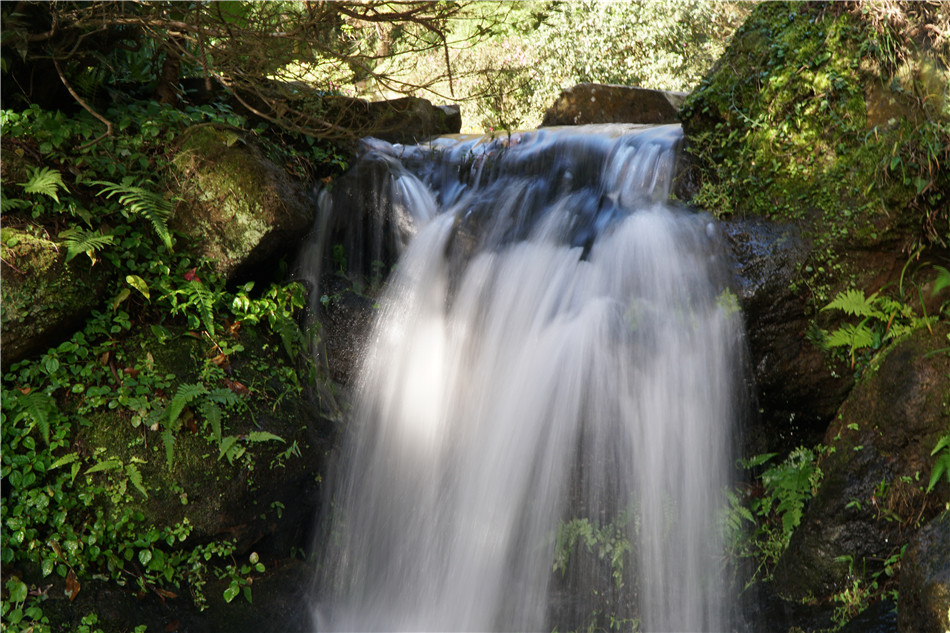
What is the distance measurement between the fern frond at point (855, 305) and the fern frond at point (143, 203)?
15.3ft

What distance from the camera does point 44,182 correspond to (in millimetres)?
4227

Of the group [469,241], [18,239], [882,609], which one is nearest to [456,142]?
[469,241]

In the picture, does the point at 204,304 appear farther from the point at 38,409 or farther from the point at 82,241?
the point at 38,409

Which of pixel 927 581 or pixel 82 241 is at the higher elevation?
pixel 82 241

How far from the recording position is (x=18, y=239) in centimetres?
409

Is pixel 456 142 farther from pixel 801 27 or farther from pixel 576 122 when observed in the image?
pixel 801 27

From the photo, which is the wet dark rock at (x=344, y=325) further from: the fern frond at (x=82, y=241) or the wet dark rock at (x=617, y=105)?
the wet dark rock at (x=617, y=105)

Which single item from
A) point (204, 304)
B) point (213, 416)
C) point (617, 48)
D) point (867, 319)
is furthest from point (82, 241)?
point (617, 48)

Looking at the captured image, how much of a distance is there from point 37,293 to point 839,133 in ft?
18.6

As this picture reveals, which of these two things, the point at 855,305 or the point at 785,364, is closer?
the point at 855,305

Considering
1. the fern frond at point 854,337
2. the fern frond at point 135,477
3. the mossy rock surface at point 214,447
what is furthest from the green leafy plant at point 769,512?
the fern frond at point 135,477

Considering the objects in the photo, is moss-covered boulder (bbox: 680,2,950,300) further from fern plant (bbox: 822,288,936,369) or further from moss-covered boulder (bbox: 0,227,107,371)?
moss-covered boulder (bbox: 0,227,107,371)

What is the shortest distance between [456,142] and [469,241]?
6.72 feet

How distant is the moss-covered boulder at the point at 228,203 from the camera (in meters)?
5.01
